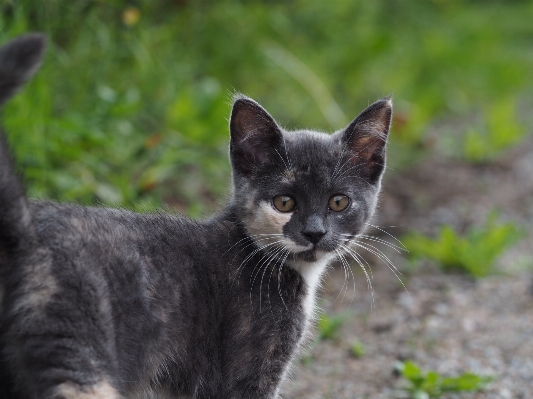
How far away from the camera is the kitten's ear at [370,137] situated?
3.52 m

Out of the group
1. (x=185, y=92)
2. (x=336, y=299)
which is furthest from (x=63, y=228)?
(x=185, y=92)

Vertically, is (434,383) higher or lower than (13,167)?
lower

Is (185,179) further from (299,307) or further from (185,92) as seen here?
(299,307)

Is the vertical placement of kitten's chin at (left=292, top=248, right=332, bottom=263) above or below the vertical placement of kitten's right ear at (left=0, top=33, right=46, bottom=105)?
below

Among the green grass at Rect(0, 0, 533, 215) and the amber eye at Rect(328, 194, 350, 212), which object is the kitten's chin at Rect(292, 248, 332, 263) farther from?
the green grass at Rect(0, 0, 533, 215)

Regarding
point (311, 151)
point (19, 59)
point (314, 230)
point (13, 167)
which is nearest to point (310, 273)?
point (314, 230)

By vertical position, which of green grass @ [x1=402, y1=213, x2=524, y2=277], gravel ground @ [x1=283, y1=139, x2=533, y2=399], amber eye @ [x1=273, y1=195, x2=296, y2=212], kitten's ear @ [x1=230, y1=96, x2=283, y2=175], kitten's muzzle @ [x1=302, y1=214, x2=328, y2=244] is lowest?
gravel ground @ [x1=283, y1=139, x2=533, y2=399]

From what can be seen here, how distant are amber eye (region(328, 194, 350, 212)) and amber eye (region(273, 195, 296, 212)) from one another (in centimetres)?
17

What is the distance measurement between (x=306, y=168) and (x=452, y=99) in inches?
239

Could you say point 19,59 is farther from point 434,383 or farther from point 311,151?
point 434,383

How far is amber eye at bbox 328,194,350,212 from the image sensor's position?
3.39m

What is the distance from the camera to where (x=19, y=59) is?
260 cm

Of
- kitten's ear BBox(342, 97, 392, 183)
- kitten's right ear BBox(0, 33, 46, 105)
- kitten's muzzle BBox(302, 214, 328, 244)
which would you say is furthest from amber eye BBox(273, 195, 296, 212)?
kitten's right ear BBox(0, 33, 46, 105)

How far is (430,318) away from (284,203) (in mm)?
1878
